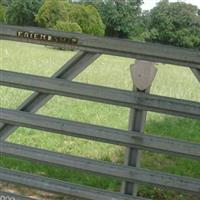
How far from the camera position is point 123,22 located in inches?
1013

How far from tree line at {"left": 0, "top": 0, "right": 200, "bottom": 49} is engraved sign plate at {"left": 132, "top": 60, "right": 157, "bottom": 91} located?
520 inches

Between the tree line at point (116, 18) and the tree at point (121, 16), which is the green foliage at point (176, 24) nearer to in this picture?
the tree line at point (116, 18)

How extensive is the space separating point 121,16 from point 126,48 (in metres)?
22.2

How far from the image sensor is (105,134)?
3199 mm

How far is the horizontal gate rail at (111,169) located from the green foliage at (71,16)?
23.8 m

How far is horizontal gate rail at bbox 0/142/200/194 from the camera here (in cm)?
317

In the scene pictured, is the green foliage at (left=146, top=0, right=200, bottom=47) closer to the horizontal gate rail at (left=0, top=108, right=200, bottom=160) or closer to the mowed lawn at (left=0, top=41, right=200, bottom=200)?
the mowed lawn at (left=0, top=41, right=200, bottom=200)

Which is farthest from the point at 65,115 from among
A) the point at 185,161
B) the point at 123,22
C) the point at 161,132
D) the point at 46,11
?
the point at 46,11

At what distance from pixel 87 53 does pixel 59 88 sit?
0.89 ft

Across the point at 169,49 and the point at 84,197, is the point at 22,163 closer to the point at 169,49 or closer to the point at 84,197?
the point at 84,197

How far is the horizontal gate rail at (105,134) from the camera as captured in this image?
312 centimetres

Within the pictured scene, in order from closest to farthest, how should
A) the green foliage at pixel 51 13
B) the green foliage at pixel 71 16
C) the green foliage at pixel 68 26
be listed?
the green foliage at pixel 68 26, the green foliage at pixel 71 16, the green foliage at pixel 51 13

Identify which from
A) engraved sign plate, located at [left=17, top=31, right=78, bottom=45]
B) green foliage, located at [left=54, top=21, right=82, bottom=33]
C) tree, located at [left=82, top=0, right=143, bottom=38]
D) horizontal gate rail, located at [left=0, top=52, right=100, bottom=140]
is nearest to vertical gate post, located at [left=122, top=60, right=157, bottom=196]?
horizontal gate rail, located at [left=0, top=52, right=100, bottom=140]

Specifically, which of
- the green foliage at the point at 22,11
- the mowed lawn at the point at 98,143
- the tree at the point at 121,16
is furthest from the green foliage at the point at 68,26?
the mowed lawn at the point at 98,143
